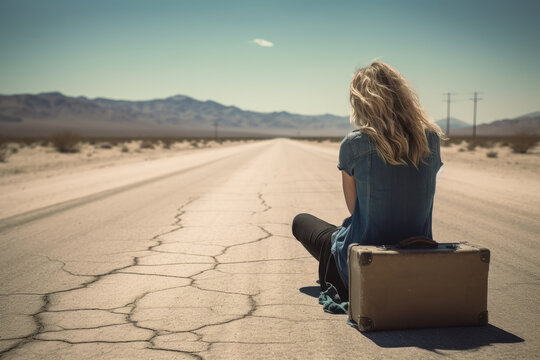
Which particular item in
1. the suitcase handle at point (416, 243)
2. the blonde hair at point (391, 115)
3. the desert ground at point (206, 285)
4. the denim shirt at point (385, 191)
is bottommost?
the desert ground at point (206, 285)

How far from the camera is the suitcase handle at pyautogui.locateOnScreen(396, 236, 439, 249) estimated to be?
116 inches

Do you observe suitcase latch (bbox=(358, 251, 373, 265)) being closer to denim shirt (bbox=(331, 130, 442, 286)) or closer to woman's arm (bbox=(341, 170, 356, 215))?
denim shirt (bbox=(331, 130, 442, 286))

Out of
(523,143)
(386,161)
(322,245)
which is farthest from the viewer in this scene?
(523,143)

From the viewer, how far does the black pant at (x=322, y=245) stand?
3561mm

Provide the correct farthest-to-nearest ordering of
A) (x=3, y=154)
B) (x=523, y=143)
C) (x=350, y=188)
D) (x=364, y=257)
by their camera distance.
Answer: (x=523, y=143) < (x=3, y=154) < (x=350, y=188) < (x=364, y=257)

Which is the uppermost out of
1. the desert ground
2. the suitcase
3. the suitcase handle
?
the suitcase handle

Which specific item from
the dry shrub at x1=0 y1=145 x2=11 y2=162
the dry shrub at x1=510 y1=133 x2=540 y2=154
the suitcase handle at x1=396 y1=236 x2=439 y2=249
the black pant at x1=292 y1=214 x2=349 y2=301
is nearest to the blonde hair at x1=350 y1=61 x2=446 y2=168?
the suitcase handle at x1=396 y1=236 x2=439 y2=249

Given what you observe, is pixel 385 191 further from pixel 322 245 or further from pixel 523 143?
pixel 523 143

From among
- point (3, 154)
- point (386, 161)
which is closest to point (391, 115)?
point (386, 161)

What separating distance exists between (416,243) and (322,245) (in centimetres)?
90

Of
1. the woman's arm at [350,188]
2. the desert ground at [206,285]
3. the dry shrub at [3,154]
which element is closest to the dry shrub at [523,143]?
the desert ground at [206,285]

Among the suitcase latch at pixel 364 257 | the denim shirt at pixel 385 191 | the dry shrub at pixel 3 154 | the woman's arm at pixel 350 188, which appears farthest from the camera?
the dry shrub at pixel 3 154

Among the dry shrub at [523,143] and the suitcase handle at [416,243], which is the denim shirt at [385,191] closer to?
the suitcase handle at [416,243]

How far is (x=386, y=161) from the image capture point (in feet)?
10.1
